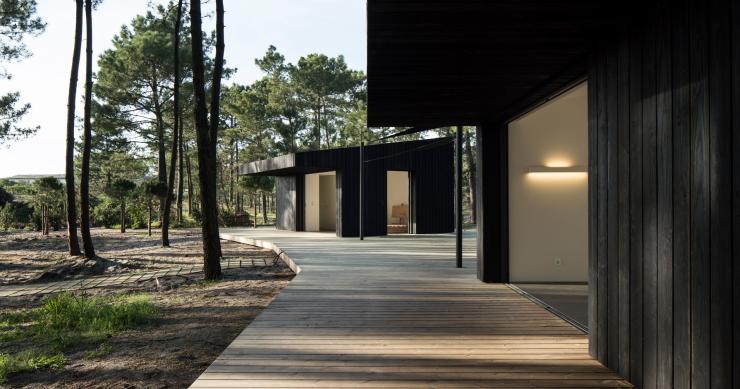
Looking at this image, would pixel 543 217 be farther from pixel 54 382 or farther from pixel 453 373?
pixel 54 382

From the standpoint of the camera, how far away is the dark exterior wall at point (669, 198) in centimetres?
208

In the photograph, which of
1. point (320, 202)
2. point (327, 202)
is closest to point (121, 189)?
point (320, 202)

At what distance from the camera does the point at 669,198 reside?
2.54 m

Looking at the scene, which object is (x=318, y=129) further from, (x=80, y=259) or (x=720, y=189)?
(x=720, y=189)

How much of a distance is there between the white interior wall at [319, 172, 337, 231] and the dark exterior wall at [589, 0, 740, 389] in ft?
57.0

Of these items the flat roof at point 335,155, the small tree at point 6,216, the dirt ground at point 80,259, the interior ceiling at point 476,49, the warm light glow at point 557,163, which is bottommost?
the dirt ground at point 80,259

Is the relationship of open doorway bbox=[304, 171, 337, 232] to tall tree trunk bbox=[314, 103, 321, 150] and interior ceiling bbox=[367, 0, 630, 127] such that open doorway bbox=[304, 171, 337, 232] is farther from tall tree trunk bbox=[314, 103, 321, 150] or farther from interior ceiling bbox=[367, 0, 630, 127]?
interior ceiling bbox=[367, 0, 630, 127]

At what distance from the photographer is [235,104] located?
3028 centimetres

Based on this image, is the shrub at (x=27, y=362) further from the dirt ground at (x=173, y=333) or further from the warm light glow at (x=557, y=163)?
the warm light glow at (x=557, y=163)

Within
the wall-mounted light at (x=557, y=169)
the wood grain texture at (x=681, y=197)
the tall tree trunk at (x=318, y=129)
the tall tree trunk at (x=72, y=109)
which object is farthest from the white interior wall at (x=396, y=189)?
the wood grain texture at (x=681, y=197)

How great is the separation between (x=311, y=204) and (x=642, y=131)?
17.2 m

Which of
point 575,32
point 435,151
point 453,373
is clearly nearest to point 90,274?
point 453,373

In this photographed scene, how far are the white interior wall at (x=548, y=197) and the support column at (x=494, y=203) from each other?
0.08 m

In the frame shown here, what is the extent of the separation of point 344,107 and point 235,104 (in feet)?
20.9
